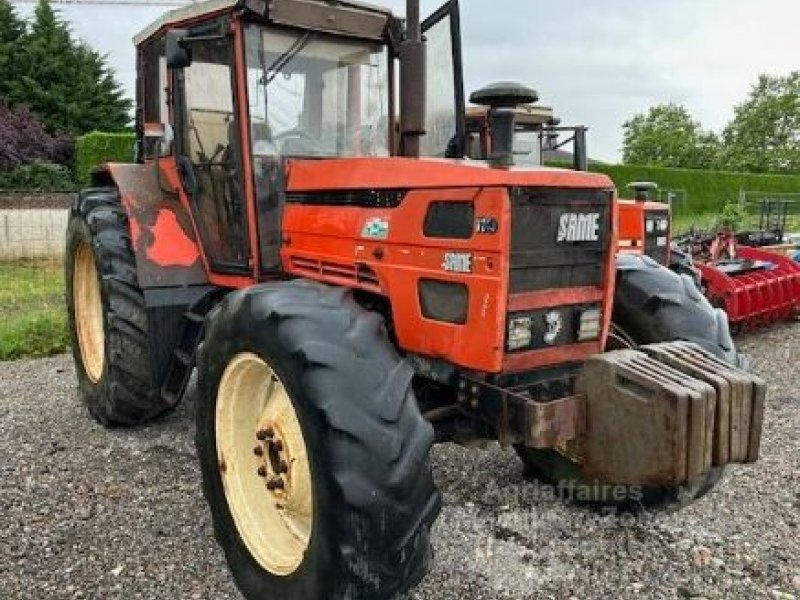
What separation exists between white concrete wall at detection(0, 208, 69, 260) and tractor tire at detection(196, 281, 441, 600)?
40.8ft

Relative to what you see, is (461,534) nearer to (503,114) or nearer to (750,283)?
(503,114)

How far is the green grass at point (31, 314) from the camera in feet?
24.1

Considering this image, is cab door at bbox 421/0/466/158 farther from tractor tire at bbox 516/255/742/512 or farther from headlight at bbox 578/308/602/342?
headlight at bbox 578/308/602/342

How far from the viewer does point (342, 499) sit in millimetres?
2408

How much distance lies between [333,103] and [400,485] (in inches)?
84.3

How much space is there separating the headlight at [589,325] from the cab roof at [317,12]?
184 cm

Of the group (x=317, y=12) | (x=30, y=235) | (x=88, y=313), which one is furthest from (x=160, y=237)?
(x=30, y=235)

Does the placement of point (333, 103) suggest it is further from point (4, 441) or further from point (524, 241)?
point (4, 441)

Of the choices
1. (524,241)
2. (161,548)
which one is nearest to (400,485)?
(524,241)

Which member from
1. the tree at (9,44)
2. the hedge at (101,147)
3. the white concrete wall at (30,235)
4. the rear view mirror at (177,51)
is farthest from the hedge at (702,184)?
the rear view mirror at (177,51)

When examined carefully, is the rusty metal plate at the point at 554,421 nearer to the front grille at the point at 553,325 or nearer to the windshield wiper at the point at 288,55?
the front grille at the point at 553,325

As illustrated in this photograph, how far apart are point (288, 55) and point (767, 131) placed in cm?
6163

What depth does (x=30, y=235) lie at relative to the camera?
48.6 ft

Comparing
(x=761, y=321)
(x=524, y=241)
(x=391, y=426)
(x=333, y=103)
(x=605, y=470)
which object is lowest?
(x=761, y=321)
